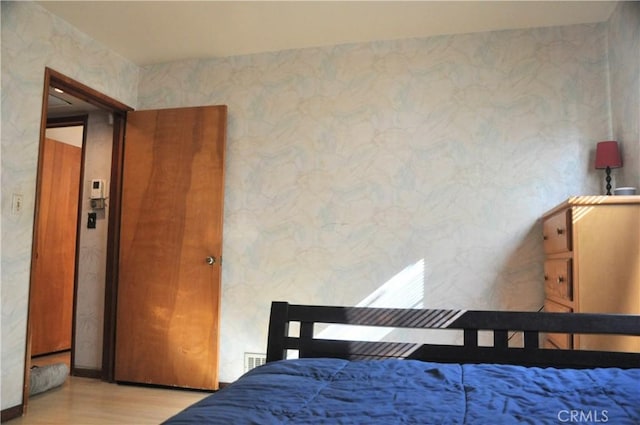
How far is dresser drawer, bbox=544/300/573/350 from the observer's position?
7.68ft

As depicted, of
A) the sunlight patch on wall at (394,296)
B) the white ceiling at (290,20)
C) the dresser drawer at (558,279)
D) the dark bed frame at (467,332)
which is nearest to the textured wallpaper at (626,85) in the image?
the white ceiling at (290,20)

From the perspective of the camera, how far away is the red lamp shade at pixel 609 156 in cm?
276

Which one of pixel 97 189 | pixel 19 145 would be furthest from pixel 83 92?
pixel 97 189

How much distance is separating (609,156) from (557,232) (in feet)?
2.10

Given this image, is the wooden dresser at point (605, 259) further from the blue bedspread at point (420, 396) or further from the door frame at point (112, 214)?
the door frame at point (112, 214)

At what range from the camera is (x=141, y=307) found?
11.6 ft

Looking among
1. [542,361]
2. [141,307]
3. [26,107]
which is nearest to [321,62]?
[26,107]

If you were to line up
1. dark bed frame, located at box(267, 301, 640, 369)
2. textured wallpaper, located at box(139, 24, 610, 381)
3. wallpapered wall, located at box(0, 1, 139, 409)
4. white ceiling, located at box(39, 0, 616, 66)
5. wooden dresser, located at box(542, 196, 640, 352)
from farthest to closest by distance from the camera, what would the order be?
textured wallpaper, located at box(139, 24, 610, 381)
white ceiling, located at box(39, 0, 616, 66)
wallpapered wall, located at box(0, 1, 139, 409)
wooden dresser, located at box(542, 196, 640, 352)
dark bed frame, located at box(267, 301, 640, 369)

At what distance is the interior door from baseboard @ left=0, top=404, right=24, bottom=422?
79cm

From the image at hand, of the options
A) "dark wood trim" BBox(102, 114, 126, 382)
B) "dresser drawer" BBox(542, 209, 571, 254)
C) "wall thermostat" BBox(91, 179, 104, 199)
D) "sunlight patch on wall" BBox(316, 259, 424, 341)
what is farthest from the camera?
"wall thermostat" BBox(91, 179, 104, 199)

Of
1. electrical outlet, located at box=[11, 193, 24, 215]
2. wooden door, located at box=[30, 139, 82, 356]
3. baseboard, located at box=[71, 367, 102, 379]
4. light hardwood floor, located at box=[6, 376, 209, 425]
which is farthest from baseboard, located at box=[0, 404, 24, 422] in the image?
wooden door, located at box=[30, 139, 82, 356]

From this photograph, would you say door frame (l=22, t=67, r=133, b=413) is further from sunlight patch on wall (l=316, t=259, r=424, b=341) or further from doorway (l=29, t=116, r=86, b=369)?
sunlight patch on wall (l=316, t=259, r=424, b=341)

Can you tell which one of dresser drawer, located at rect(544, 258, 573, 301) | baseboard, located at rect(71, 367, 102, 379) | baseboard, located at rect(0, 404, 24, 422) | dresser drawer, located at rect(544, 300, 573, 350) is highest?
→ dresser drawer, located at rect(544, 258, 573, 301)

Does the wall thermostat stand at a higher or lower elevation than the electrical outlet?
higher
